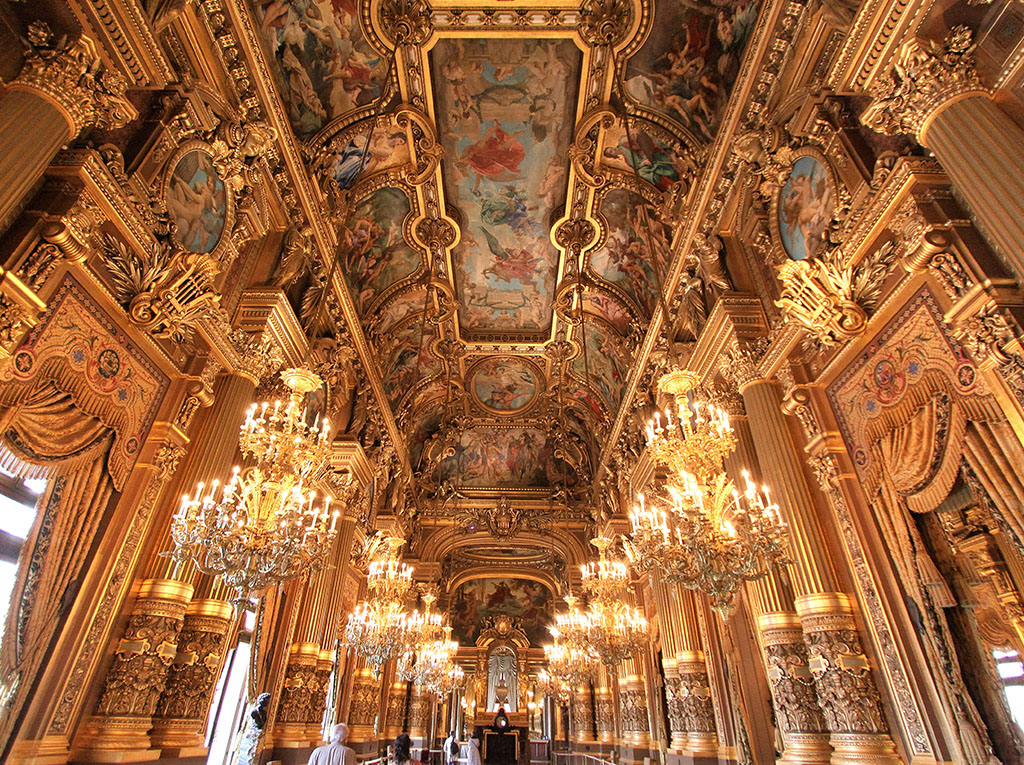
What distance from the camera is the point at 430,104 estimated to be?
9.45m

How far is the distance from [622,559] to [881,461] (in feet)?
37.1

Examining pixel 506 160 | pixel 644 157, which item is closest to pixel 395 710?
pixel 506 160

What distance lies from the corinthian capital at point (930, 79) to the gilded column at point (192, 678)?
8.37 m

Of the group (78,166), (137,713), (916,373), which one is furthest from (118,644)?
(916,373)

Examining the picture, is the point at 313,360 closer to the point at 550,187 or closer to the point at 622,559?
the point at 550,187

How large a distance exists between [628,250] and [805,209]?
5.24 metres

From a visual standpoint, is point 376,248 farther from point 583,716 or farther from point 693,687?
point 583,716

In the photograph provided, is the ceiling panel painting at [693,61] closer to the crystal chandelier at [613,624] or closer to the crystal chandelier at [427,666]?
the crystal chandelier at [613,624]

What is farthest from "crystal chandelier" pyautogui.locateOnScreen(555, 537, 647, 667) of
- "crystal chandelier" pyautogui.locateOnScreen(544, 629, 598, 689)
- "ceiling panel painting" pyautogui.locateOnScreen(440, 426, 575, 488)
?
"ceiling panel painting" pyautogui.locateOnScreen(440, 426, 575, 488)

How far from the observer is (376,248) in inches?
456

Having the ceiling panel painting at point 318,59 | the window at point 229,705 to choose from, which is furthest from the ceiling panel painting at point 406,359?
the window at point 229,705

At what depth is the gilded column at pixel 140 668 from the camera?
505 centimetres

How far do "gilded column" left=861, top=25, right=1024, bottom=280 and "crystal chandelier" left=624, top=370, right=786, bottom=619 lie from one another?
102 inches

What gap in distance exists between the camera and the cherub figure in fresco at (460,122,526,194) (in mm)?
10203
